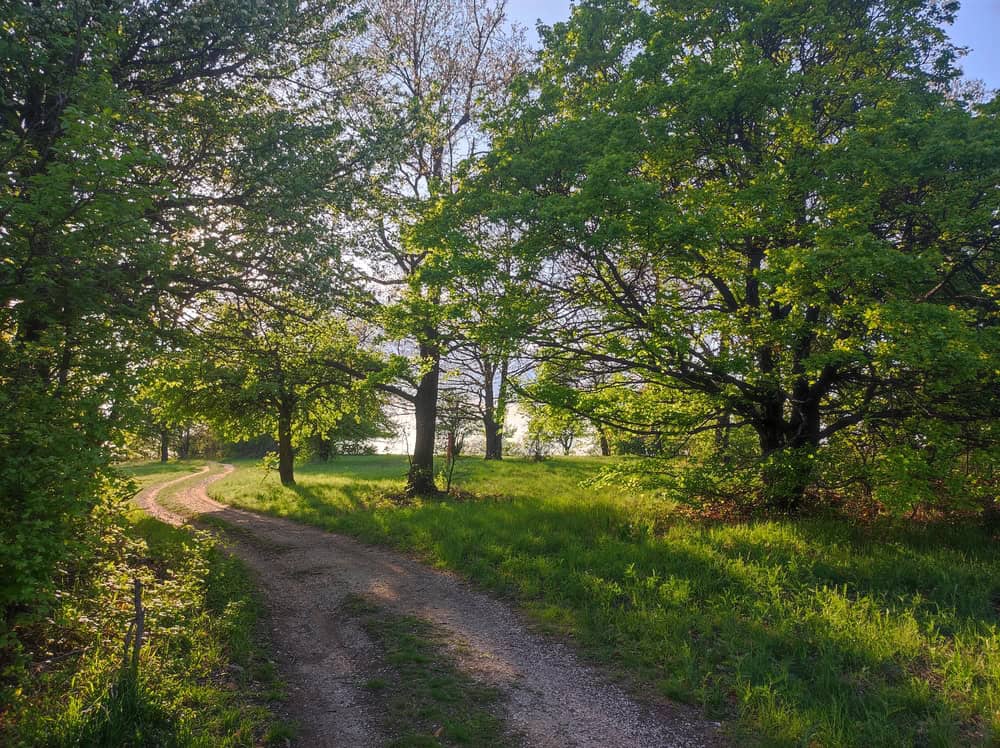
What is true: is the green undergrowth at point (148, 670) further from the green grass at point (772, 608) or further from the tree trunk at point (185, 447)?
the tree trunk at point (185, 447)

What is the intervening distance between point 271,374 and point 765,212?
1366 centimetres

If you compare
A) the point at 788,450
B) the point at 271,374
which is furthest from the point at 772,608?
the point at 271,374

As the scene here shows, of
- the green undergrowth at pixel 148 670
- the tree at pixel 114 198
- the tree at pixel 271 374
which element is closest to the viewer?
the green undergrowth at pixel 148 670

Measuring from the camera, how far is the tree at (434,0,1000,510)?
8203 millimetres

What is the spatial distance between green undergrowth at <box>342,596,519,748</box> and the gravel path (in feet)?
0.52

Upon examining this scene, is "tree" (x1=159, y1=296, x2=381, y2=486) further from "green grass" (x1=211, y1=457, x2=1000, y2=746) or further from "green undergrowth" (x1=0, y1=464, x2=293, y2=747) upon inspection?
"green grass" (x1=211, y1=457, x2=1000, y2=746)

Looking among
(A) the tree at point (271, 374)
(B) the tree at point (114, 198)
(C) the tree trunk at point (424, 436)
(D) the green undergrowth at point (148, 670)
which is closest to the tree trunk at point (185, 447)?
(A) the tree at point (271, 374)

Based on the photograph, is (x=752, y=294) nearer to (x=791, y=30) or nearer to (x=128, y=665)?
(x=791, y=30)

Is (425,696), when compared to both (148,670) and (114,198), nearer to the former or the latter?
(148,670)

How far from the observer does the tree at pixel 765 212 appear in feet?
26.9

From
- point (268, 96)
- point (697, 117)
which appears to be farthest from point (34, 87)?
point (697, 117)

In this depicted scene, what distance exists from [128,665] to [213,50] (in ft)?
33.4

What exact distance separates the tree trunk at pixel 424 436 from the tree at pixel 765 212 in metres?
7.28

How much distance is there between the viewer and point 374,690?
5.68 m
